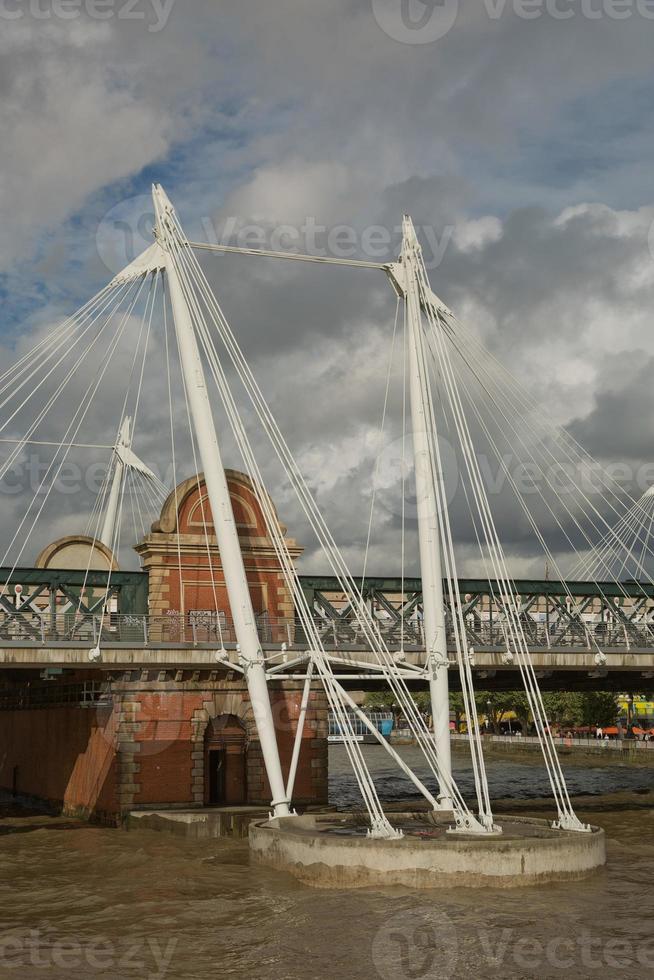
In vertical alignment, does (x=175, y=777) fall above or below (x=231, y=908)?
above

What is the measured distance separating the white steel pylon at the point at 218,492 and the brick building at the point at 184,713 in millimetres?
7792

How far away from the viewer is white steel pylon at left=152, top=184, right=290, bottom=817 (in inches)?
1379

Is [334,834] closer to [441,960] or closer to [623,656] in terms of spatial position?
[441,960]

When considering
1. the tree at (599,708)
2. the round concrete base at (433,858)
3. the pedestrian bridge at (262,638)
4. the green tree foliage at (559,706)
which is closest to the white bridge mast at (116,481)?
the pedestrian bridge at (262,638)

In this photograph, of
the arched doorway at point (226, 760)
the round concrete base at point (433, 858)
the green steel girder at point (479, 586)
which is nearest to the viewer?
the round concrete base at point (433, 858)

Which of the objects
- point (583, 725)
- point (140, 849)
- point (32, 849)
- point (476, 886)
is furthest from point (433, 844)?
point (583, 725)

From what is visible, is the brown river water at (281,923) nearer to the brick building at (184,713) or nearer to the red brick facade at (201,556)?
the brick building at (184,713)

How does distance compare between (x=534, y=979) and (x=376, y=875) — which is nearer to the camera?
(x=534, y=979)

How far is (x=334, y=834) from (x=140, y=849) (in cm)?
926

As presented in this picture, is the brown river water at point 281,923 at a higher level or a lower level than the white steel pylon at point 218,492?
lower

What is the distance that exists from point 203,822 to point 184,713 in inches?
270

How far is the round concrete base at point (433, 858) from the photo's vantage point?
95.0 feet

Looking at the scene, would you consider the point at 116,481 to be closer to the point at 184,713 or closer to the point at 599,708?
the point at 184,713

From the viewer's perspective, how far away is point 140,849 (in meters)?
38.9
